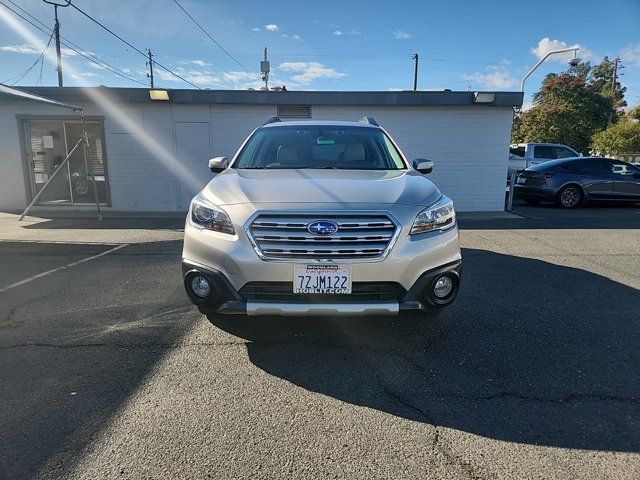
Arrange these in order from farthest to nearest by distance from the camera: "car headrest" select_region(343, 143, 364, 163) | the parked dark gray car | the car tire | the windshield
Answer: the car tire
the parked dark gray car
"car headrest" select_region(343, 143, 364, 163)
the windshield

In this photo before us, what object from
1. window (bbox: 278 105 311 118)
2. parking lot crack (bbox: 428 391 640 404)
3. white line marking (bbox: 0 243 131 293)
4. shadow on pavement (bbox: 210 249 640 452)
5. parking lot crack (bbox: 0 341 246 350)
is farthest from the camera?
window (bbox: 278 105 311 118)

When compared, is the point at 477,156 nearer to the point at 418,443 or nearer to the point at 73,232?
the point at 73,232

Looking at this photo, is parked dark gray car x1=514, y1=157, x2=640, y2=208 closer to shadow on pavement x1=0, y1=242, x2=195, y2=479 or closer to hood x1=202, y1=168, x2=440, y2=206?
hood x1=202, y1=168, x2=440, y2=206

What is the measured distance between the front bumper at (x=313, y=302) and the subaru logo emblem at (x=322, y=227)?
418 mm

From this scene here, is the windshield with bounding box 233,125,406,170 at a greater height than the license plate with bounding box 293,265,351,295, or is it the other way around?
the windshield with bounding box 233,125,406,170

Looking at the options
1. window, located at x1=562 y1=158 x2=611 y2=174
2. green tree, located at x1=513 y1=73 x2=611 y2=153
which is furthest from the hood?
green tree, located at x1=513 y1=73 x2=611 y2=153

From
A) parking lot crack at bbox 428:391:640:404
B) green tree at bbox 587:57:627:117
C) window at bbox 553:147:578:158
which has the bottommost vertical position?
parking lot crack at bbox 428:391:640:404

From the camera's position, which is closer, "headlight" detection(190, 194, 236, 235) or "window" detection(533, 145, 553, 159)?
"headlight" detection(190, 194, 236, 235)

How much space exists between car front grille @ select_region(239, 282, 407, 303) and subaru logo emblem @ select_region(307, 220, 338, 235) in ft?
1.27

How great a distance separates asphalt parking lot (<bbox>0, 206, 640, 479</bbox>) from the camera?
2148mm

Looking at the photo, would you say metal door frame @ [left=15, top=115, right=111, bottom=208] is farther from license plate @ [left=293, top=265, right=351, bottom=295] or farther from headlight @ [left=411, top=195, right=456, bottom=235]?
headlight @ [left=411, top=195, right=456, bottom=235]

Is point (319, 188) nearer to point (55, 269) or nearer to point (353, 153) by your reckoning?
point (353, 153)

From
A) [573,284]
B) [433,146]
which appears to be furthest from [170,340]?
[433,146]

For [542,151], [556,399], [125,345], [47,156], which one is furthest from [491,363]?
[542,151]
